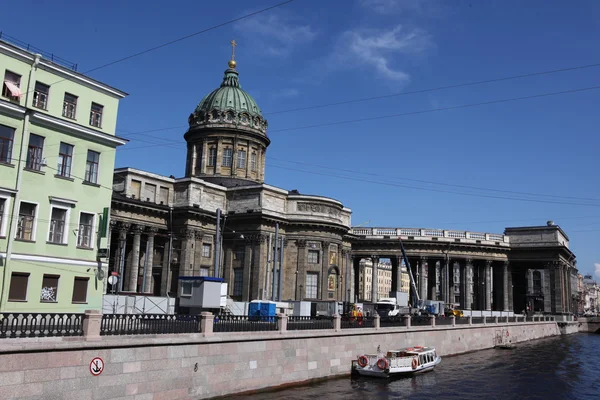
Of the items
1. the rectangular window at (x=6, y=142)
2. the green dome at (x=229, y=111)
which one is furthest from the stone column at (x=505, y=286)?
the rectangular window at (x=6, y=142)

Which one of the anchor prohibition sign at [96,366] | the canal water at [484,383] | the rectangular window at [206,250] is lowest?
the canal water at [484,383]

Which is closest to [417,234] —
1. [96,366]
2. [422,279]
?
Result: [422,279]

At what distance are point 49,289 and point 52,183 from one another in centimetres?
587

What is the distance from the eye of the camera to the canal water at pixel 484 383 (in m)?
31.3

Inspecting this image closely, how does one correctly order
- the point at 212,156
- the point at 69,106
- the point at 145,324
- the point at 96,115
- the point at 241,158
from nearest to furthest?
the point at 145,324 < the point at 69,106 < the point at 96,115 < the point at 241,158 < the point at 212,156

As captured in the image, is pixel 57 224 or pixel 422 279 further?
pixel 422 279

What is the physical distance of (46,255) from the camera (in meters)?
32.6

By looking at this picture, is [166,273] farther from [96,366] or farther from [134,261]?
[96,366]

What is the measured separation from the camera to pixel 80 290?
34344 millimetres

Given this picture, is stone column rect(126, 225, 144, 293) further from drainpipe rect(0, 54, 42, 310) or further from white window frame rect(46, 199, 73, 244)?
drainpipe rect(0, 54, 42, 310)

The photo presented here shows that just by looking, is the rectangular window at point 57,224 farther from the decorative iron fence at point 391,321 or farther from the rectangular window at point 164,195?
the rectangular window at point 164,195

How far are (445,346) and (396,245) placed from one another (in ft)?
143

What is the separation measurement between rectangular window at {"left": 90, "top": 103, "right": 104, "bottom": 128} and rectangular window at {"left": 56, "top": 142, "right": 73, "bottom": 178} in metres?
2.58

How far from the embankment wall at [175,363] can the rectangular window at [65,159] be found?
1371cm
